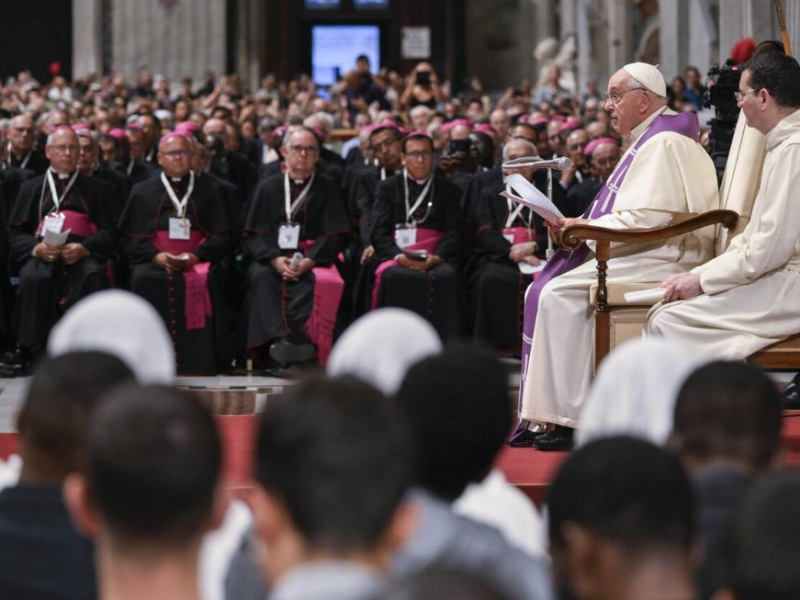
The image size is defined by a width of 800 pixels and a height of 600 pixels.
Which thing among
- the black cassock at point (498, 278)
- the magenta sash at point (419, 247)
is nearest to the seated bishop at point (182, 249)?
A: the magenta sash at point (419, 247)

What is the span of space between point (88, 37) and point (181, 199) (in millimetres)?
22329

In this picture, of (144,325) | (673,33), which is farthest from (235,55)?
(144,325)

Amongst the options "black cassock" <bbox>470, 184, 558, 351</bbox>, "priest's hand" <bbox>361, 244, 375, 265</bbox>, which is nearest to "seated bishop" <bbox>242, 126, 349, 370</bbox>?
"priest's hand" <bbox>361, 244, 375, 265</bbox>

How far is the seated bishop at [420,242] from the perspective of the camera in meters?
9.43

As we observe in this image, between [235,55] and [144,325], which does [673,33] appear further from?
[144,325]

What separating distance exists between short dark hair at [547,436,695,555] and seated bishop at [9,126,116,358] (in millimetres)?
7397

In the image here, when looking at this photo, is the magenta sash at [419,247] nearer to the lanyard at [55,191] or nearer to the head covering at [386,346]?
the lanyard at [55,191]

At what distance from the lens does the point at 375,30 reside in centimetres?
3353

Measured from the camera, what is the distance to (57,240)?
30.5 feet

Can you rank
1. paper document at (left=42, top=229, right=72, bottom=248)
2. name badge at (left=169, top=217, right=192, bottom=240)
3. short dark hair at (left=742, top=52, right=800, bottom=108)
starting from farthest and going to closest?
name badge at (left=169, top=217, right=192, bottom=240), paper document at (left=42, top=229, right=72, bottom=248), short dark hair at (left=742, top=52, right=800, bottom=108)

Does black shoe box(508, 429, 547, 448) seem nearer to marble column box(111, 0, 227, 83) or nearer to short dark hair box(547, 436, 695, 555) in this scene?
short dark hair box(547, 436, 695, 555)

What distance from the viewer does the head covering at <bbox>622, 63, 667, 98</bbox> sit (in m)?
6.32

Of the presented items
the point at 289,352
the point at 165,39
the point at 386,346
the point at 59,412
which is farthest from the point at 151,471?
the point at 165,39

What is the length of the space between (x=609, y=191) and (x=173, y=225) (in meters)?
3.85
